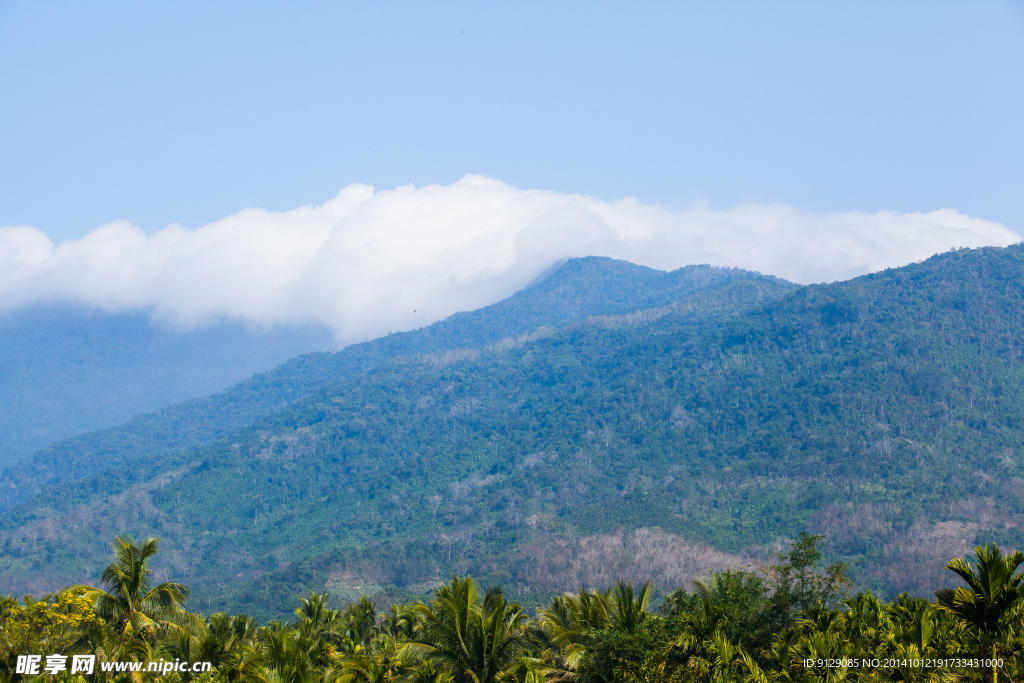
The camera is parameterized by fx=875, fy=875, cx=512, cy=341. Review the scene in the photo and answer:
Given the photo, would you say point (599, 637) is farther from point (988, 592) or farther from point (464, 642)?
point (988, 592)

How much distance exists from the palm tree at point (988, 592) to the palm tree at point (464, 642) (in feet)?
53.1

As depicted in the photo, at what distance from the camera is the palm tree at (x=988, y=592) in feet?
Result: 77.8

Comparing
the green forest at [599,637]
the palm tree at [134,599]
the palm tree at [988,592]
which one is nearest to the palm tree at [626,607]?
the green forest at [599,637]

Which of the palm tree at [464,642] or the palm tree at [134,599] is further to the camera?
the palm tree at [134,599]

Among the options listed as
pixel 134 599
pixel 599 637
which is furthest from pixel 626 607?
pixel 134 599

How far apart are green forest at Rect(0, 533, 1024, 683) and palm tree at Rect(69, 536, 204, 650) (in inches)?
2.8

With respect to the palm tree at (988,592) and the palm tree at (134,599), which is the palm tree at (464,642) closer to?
the palm tree at (134,599)

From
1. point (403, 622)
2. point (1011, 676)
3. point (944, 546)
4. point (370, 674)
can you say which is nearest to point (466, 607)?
point (370, 674)

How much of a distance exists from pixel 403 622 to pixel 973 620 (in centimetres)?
5273

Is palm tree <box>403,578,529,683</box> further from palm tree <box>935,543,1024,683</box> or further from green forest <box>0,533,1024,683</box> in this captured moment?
palm tree <box>935,543,1024,683</box>

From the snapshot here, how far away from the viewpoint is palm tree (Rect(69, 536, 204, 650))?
1658 inches

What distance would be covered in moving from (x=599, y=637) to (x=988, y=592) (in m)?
17.5

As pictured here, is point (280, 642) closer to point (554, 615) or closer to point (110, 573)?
point (110, 573)

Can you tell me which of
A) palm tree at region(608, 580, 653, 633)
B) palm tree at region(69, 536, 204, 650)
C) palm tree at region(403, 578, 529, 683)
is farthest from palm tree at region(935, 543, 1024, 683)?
palm tree at region(69, 536, 204, 650)
